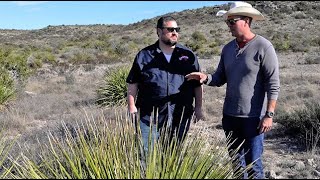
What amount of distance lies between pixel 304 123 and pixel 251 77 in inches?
173

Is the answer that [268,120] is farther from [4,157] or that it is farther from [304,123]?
[304,123]

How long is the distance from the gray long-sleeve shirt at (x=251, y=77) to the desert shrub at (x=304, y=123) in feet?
11.6

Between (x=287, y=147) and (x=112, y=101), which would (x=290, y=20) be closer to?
(x=112, y=101)

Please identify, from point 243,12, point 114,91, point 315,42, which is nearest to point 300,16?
point 315,42

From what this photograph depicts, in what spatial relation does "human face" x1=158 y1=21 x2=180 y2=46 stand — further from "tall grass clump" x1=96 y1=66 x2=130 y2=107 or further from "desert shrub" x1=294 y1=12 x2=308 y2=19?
"desert shrub" x1=294 y1=12 x2=308 y2=19

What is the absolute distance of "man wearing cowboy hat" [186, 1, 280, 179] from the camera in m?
3.96

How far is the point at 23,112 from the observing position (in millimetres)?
11172

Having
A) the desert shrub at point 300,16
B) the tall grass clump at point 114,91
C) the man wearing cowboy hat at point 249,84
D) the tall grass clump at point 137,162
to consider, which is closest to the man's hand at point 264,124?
the man wearing cowboy hat at point 249,84

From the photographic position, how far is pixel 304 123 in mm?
8008

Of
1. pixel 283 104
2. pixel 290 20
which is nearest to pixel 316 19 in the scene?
pixel 290 20

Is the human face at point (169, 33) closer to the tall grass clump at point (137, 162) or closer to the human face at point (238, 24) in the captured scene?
the human face at point (238, 24)

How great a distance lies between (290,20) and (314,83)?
30.3m

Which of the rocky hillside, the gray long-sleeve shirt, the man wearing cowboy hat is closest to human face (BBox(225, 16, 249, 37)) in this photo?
the man wearing cowboy hat

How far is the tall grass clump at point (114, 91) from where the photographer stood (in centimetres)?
1159
